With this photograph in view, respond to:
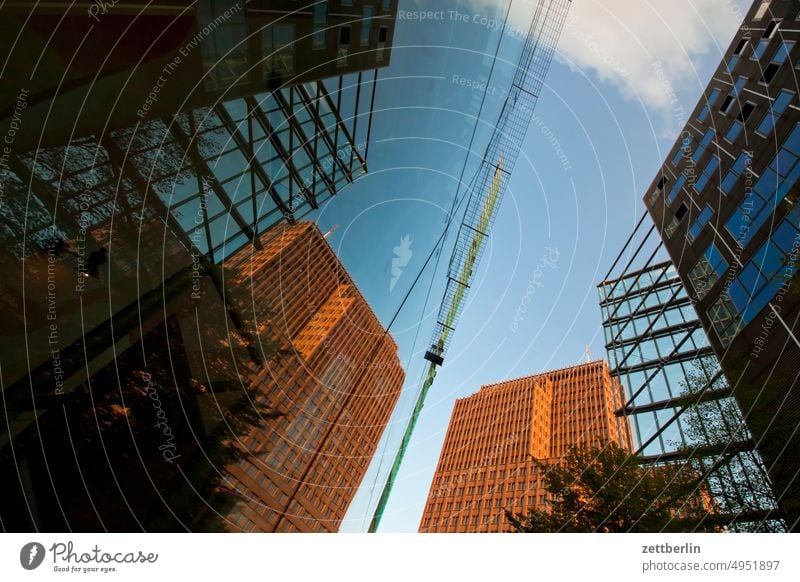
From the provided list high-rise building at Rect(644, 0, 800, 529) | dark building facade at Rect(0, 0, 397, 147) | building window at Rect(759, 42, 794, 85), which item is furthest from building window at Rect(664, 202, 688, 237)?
dark building facade at Rect(0, 0, 397, 147)

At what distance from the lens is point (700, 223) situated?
2100 centimetres

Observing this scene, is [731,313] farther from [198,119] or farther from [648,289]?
[198,119]

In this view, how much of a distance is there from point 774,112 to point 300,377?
21.7 meters

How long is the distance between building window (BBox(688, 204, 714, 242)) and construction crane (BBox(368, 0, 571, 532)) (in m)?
12.5

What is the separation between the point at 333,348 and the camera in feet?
31.1

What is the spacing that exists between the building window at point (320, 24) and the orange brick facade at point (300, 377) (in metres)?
3.59

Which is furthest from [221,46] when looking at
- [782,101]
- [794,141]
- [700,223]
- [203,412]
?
[700,223]

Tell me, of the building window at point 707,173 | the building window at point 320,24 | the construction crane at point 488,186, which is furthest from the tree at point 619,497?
the building window at point 707,173

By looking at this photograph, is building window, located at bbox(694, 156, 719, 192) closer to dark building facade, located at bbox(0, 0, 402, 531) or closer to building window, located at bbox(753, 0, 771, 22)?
building window, located at bbox(753, 0, 771, 22)

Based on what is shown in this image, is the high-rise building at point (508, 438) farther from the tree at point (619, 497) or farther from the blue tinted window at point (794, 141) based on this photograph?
the blue tinted window at point (794, 141)

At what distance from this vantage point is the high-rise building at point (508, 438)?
45281 mm

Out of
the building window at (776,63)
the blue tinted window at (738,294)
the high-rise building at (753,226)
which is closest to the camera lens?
the high-rise building at (753,226)

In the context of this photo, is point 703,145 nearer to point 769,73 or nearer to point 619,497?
point 769,73

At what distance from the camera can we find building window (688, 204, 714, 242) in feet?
66.7
